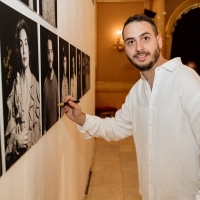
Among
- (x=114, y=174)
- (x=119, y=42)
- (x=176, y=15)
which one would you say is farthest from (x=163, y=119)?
(x=176, y=15)

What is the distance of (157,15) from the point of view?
8484 mm

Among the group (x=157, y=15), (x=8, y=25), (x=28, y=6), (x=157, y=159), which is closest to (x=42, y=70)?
(x=28, y=6)

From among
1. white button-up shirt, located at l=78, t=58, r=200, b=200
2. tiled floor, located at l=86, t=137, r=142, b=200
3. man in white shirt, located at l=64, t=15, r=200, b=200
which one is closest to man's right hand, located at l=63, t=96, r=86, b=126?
man in white shirt, located at l=64, t=15, r=200, b=200

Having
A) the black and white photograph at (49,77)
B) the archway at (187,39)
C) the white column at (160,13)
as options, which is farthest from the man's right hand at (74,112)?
the archway at (187,39)

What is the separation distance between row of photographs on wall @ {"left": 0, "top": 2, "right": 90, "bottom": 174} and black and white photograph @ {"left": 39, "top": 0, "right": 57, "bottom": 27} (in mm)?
76

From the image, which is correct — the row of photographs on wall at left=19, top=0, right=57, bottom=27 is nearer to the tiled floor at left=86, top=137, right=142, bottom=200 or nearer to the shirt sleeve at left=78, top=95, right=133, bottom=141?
the shirt sleeve at left=78, top=95, right=133, bottom=141

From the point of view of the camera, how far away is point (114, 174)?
15.6ft

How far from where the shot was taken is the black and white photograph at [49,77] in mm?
1442

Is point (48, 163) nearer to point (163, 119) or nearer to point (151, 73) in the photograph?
point (163, 119)

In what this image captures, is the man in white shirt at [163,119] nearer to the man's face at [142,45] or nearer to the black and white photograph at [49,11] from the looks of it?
the man's face at [142,45]

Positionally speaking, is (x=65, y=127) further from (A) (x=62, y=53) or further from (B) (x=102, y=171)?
(B) (x=102, y=171)

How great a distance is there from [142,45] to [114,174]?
3442 millimetres

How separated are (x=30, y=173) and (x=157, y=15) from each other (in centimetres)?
801

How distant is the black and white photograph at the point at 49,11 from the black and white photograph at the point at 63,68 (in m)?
0.21
